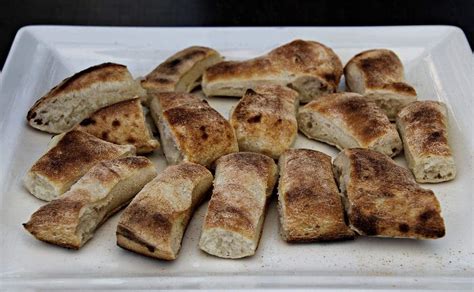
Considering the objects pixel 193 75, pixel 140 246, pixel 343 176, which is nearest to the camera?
pixel 140 246

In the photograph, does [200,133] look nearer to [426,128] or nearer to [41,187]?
[41,187]

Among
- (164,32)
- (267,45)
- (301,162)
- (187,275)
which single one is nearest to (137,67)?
(164,32)

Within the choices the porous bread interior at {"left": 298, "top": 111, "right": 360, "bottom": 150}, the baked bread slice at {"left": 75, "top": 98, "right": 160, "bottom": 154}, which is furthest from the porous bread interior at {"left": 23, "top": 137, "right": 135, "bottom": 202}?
the porous bread interior at {"left": 298, "top": 111, "right": 360, "bottom": 150}

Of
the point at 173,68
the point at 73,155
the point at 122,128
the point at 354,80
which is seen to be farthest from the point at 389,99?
the point at 73,155

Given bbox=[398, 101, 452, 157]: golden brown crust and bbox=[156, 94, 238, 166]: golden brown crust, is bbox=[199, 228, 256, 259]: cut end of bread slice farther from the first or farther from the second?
bbox=[398, 101, 452, 157]: golden brown crust

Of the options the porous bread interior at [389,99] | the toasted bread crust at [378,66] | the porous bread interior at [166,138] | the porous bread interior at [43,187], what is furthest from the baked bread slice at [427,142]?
the porous bread interior at [43,187]

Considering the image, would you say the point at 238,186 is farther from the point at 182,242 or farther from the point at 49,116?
the point at 49,116

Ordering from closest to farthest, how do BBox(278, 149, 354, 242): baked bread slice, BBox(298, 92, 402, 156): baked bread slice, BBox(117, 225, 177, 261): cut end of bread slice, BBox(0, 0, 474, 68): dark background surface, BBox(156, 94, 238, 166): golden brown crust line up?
BBox(117, 225, 177, 261): cut end of bread slice
BBox(278, 149, 354, 242): baked bread slice
BBox(156, 94, 238, 166): golden brown crust
BBox(298, 92, 402, 156): baked bread slice
BBox(0, 0, 474, 68): dark background surface
